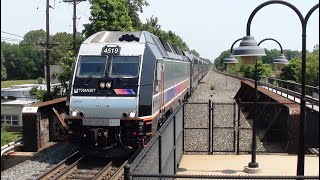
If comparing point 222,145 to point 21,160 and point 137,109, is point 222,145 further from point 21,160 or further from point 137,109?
point 21,160

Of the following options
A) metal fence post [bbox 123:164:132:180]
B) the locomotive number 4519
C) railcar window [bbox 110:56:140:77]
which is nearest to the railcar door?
railcar window [bbox 110:56:140:77]

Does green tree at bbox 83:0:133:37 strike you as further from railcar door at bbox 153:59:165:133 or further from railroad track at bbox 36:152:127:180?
railroad track at bbox 36:152:127:180

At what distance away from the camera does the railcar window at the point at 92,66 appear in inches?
482

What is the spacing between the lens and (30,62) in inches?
2581

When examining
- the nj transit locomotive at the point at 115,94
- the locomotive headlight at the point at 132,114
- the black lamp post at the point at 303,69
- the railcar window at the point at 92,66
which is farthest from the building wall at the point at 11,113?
the black lamp post at the point at 303,69

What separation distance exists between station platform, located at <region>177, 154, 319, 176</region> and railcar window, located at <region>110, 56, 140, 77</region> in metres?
3.21

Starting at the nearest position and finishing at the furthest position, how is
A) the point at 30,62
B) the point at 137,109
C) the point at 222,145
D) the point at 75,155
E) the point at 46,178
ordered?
the point at 46,178 < the point at 137,109 < the point at 75,155 < the point at 222,145 < the point at 30,62

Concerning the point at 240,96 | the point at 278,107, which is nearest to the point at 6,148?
the point at 278,107

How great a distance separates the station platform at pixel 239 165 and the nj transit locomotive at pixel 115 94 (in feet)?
5.25

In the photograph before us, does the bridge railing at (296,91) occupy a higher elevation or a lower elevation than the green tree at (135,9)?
lower

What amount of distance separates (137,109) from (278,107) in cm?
817

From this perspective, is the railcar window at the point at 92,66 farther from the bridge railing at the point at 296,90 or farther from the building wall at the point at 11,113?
the building wall at the point at 11,113

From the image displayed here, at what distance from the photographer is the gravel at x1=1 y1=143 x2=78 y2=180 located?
36.2 ft

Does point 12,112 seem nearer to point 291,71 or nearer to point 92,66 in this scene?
point 92,66
